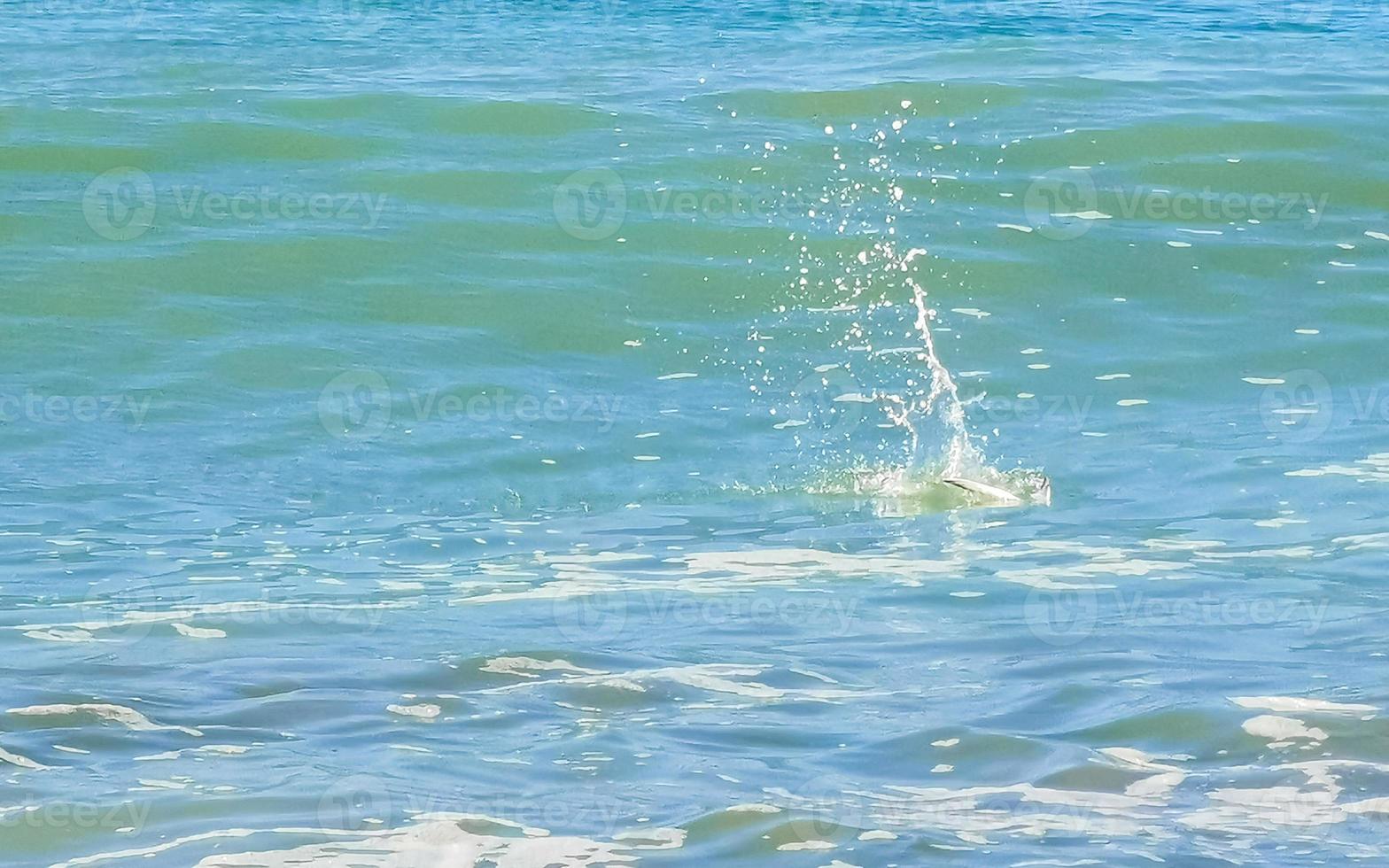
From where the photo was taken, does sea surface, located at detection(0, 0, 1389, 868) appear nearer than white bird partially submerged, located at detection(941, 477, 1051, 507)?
Yes

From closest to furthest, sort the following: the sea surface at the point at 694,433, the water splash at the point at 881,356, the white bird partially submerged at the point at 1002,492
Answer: the sea surface at the point at 694,433, the white bird partially submerged at the point at 1002,492, the water splash at the point at 881,356

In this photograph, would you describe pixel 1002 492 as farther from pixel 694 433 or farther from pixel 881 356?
pixel 881 356

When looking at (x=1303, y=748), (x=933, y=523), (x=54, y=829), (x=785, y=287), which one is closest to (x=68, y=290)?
(x=785, y=287)

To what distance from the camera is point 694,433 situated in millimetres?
9297

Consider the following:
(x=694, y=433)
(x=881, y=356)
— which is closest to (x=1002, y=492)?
(x=694, y=433)

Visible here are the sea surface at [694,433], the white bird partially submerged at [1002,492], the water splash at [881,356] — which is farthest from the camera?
the water splash at [881,356]

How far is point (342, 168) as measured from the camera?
1341 cm

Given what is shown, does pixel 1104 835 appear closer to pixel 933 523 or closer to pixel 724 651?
pixel 724 651

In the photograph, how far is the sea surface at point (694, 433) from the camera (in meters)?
4.27

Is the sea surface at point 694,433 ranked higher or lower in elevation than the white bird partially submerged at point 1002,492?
higher

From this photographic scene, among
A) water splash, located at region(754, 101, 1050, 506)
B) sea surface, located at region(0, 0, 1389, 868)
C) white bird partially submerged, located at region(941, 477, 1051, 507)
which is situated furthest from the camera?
Answer: water splash, located at region(754, 101, 1050, 506)

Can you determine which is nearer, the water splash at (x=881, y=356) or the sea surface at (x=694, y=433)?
the sea surface at (x=694, y=433)

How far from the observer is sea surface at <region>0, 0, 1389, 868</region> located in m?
4.27

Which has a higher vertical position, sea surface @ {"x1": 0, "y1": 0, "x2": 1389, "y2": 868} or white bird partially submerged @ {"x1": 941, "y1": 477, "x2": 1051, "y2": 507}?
sea surface @ {"x1": 0, "y1": 0, "x2": 1389, "y2": 868}
